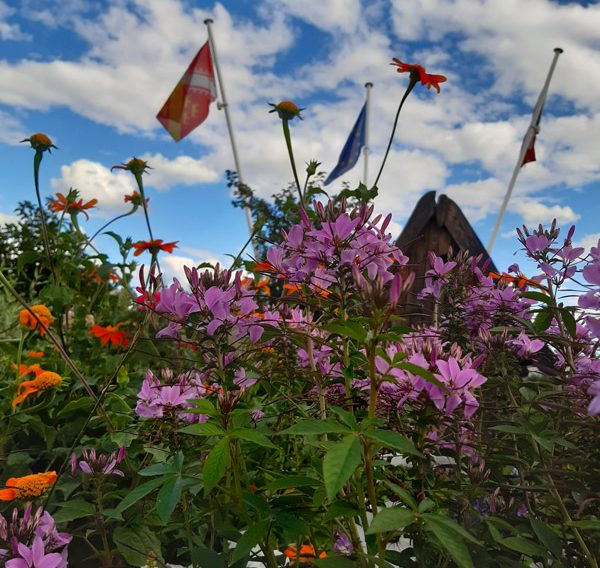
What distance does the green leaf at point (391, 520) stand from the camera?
2.76 ft

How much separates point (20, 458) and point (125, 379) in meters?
0.60

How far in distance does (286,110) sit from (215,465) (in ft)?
4.52

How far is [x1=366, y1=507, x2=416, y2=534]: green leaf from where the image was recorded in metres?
0.84

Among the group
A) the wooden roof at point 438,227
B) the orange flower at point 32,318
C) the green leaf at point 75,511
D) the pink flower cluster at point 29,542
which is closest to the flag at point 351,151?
the wooden roof at point 438,227

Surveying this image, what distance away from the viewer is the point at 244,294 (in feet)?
4.06

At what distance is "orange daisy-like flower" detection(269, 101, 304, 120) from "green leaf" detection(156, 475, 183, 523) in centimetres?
129

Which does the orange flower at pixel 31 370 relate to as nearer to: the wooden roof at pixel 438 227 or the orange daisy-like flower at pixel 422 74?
the orange daisy-like flower at pixel 422 74

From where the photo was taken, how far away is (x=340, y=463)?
829 mm

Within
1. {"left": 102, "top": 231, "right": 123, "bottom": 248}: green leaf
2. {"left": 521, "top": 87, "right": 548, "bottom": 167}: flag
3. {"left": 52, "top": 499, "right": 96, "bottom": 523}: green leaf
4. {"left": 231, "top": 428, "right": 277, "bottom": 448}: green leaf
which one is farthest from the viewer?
{"left": 521, "top": 87, "right": 548, "bottom": 167}: flag

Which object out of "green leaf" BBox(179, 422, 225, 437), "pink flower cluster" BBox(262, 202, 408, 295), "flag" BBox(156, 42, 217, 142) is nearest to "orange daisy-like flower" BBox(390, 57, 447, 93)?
"pink flower cluster" BBox(262, 202, 408, 295)

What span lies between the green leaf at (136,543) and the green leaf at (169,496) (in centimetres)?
48

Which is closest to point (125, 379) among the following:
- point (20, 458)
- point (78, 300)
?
point (20, 458)

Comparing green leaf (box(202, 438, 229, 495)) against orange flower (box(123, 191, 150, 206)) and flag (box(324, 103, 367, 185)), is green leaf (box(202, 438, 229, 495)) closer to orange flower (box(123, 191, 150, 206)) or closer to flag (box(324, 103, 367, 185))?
orange flower (box(123, 191, 150, 206))

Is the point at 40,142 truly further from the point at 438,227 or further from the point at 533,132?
the point at 533,132
